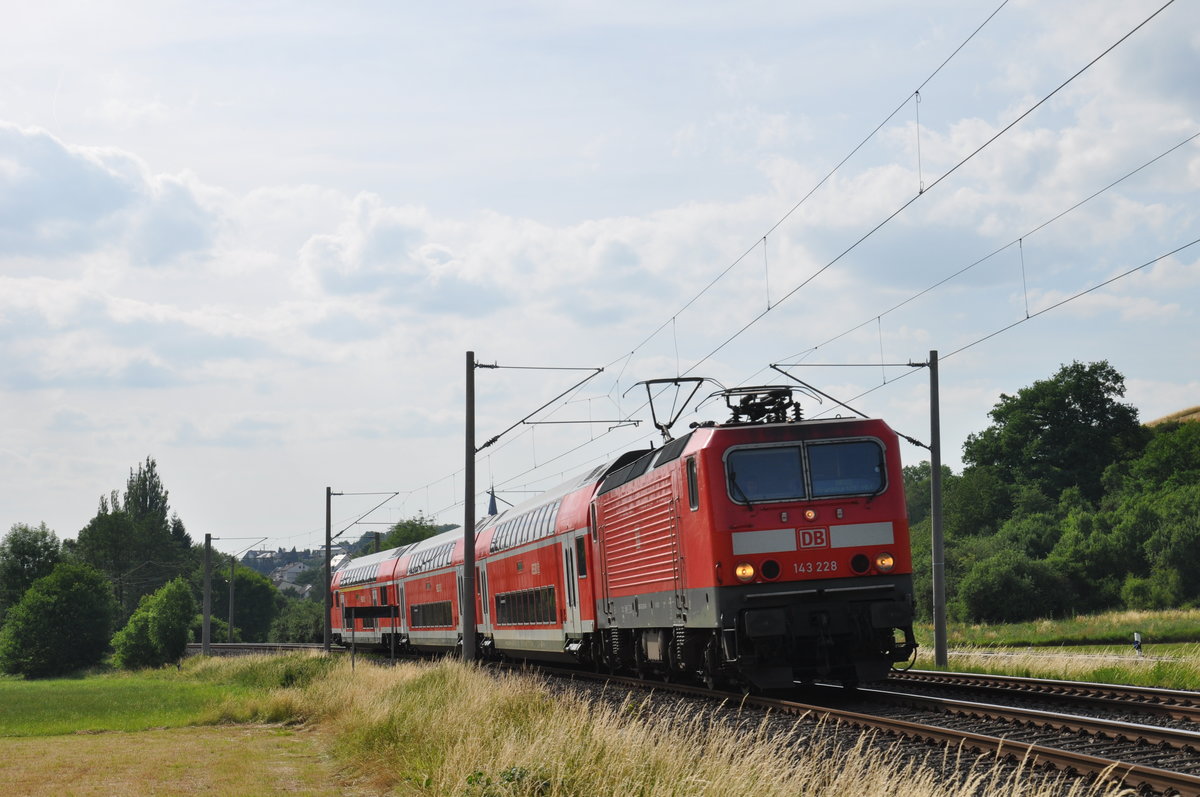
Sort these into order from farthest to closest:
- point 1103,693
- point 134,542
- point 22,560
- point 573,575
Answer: point 134,542
point 22,560
point 573,575
point 1103,693

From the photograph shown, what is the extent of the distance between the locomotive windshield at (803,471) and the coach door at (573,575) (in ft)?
26.7

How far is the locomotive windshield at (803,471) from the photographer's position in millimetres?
17078

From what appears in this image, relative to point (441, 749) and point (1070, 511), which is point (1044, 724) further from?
point (1070, 511)

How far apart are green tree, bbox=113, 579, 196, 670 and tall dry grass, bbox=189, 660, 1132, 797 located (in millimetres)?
60255

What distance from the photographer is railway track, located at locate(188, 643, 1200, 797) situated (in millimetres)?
10375

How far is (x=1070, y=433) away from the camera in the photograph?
96.9m

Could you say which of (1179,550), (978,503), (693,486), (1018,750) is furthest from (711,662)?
(978,503)

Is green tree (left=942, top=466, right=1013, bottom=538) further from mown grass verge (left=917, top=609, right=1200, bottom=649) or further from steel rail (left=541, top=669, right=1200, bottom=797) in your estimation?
steel rail (left=541, top=669, right=1200, bottom=797)

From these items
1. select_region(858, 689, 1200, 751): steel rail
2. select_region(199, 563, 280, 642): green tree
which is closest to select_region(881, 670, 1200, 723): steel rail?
select_region(858, 689, 1200, 751): steel rail

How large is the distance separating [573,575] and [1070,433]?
79.6 meters

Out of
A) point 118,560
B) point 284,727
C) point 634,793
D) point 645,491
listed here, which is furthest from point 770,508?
point 118,560

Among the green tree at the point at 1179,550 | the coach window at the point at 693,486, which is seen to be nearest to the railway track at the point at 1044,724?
the coach window at the point at 693,486

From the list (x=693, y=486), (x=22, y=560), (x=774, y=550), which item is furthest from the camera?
(x=22, y=560)

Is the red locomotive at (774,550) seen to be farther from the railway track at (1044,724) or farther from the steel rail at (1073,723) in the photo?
the steel rail at (1073,723)
